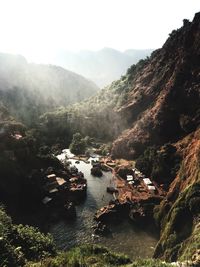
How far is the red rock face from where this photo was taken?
99.2m

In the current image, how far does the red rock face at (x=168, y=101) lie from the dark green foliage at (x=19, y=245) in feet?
206

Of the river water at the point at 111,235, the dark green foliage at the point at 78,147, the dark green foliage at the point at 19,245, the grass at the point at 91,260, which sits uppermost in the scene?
the dark green foliage at the point at 78,147

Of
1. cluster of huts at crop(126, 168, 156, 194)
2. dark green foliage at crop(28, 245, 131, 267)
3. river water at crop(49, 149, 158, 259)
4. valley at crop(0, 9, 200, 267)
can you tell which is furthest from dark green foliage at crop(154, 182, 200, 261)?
cluster of huts at crop(126, 168, 156, 194)

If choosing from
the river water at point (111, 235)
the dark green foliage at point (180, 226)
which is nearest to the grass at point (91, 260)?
the dark green foliage at point (180, 226)

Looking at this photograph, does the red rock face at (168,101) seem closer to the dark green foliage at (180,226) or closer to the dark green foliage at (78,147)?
the dark green foliage at (78,147)

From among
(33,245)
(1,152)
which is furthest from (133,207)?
(33,245)

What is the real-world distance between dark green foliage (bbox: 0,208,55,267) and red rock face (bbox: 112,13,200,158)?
62843mm

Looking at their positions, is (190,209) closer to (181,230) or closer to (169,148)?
(181,230)

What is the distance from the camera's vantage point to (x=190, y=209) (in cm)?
5388

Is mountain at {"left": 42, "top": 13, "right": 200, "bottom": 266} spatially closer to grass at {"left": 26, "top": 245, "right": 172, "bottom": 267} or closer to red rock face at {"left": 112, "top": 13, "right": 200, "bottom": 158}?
red rock face at {"left": 112, "top": 13, "right": 200, "bottom": 158}

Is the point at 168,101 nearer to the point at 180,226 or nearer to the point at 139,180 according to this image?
the point at 139,180

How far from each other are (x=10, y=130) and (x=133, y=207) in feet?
116

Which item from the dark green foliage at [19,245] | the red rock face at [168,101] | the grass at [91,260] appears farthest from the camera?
the red rock face at [168,101]

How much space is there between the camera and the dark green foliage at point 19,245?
103 feet
